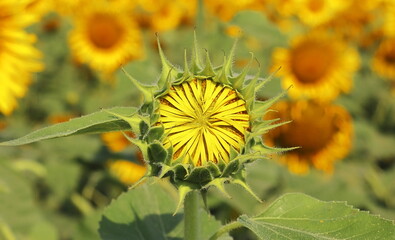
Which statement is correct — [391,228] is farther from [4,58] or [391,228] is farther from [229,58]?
[4,58]

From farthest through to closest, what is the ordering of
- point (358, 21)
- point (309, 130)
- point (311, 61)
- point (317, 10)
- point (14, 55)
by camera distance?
point (358, 21), point (317, 10), point (311, 61), point (309, 130), point (14, 55)

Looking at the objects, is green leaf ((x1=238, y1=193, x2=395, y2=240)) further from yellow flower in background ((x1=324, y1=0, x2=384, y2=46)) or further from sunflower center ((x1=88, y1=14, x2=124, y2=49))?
yellow flower in background ((x1=324, y1=0, x2=384, y2=46))

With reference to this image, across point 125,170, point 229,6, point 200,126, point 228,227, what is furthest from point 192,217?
point 229,6

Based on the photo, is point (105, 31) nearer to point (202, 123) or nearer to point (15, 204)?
point (15, 204)

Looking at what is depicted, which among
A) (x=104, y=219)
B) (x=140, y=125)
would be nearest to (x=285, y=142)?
(x=104, y=219)

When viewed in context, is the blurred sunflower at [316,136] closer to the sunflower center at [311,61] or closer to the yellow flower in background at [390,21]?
the sunflower center at [311,61]

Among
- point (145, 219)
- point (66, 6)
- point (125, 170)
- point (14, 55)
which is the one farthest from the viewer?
point (66, 6)

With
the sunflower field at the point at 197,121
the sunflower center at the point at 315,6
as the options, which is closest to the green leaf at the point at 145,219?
the sunflower field at the point at 197,121
